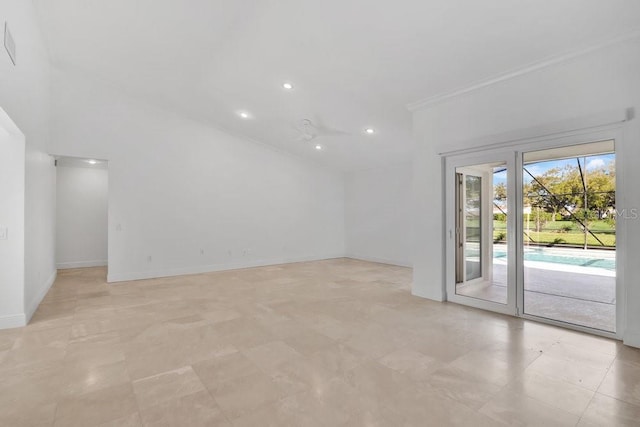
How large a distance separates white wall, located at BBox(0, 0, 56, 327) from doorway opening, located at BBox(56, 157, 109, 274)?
2266mm

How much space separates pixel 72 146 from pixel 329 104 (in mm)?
4918

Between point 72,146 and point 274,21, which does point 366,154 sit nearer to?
point 274,21

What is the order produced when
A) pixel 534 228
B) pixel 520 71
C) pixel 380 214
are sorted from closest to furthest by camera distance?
pixel 520 71
pixel 534 228
pixel 380 214

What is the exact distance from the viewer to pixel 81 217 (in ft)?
26.7

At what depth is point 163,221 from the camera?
6805mm

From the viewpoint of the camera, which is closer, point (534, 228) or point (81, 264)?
point (534, 228)

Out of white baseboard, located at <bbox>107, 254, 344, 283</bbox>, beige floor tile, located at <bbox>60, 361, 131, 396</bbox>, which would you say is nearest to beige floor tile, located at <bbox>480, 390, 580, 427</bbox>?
beige floor tile, located at <bbox>60, 361, 131, 396</bbox>

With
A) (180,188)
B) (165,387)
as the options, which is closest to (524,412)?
(165,387)

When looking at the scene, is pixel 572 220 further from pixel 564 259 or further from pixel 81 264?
pixel 81 264

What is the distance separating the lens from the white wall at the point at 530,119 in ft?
10.0

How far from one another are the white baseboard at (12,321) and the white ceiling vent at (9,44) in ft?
9.33

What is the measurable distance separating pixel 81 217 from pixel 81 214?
8 centimetres

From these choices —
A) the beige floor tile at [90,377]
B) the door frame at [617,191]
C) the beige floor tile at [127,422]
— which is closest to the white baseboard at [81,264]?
the beige floor tile at [90,377]

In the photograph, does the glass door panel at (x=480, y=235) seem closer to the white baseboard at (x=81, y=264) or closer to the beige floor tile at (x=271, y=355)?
the beige floor tile at (x=271, y=355)
